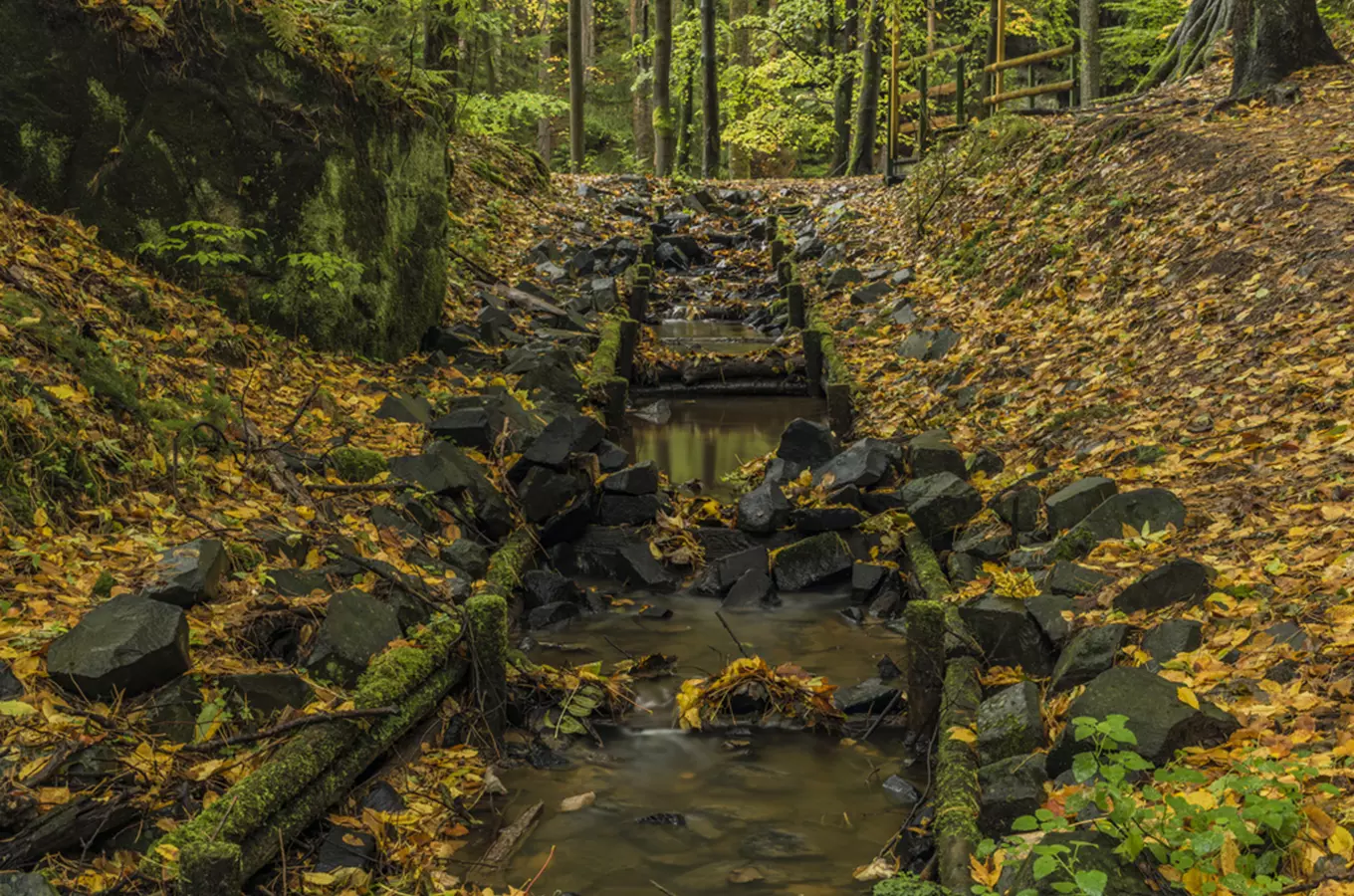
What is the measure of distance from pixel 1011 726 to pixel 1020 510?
2.56 meters

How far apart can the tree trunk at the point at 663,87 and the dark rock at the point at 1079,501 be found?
17937mm

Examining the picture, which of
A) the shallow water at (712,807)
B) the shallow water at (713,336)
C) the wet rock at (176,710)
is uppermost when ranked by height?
the shallow water at (713,336)

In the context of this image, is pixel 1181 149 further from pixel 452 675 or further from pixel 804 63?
pixel 804 63

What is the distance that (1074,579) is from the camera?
17.7 feet

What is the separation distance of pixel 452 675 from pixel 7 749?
2.03 metres

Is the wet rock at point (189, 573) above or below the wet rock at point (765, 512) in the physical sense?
above

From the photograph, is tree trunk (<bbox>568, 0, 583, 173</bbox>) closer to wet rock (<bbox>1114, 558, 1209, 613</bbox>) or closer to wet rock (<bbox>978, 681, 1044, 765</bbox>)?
wet rock (<bbox>1114, 558, 1209, 613</bbox>)

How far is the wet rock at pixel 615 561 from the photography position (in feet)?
26.0

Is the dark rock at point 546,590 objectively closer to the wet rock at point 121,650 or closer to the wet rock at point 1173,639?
the wet rock at point 121,650

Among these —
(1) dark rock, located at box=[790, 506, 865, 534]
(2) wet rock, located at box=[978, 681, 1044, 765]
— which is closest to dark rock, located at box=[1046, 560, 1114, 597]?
(2) wet rock, located at box=[978, 681, 1044, 765]

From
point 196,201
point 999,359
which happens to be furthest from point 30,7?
point 999,359

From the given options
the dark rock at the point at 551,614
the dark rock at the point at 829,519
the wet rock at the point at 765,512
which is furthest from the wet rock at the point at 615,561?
the dark rock at the point at 829,519

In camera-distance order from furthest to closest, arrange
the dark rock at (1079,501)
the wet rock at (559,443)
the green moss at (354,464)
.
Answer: the wet rock at (559,443) → the green moss at (354,464) → the dark rock at (1079,501)

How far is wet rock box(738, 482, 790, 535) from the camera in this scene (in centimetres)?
850
